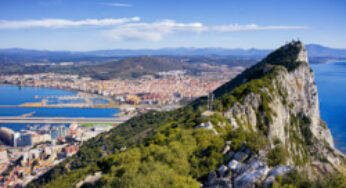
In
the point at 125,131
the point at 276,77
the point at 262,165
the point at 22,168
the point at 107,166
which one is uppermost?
the point at 276,77

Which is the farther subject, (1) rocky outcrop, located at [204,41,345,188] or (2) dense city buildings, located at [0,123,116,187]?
(2) dense city buildings, located at [0,123,116,187]

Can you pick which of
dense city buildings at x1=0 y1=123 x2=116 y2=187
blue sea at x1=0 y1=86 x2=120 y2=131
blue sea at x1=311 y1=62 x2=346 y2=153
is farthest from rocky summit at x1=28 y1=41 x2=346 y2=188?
blue sea at x1=0 y1=86 x2=120 y2=131

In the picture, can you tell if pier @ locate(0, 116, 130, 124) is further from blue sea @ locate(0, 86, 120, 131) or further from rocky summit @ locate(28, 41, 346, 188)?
rocky summit @ locate(28, 41, 346, 188)

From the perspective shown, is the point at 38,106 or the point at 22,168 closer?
the point at 22,168

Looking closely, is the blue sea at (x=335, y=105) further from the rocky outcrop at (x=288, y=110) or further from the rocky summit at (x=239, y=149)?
the rocky summit at (x=239, y=149)

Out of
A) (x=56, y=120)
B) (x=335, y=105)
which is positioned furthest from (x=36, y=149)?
(x=335, y=105)

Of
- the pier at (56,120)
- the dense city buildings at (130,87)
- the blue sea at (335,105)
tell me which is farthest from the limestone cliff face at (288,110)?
the dense city buildings at (130,87)

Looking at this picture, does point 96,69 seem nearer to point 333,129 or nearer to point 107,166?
point 333,129

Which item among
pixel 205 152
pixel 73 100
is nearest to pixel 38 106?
pixel 73 100
